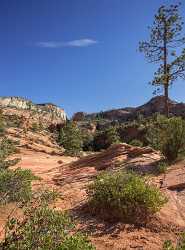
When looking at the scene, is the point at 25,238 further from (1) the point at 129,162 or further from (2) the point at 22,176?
(1) the point at 129,162

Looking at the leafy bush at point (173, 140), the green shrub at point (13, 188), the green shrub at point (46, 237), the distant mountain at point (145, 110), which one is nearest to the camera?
the green shrub at point (46, 237)

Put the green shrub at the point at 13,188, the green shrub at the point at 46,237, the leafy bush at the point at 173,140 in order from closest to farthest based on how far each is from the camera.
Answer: the green shrub at the point at 46,237, the green shrub at the point at 13,188, the leafy bush at the point at 173,140

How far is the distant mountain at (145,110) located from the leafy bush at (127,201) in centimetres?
8847

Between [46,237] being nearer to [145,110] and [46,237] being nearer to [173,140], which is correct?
[173,140]

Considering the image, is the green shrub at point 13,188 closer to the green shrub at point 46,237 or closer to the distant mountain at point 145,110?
the green shrub at point 46,237

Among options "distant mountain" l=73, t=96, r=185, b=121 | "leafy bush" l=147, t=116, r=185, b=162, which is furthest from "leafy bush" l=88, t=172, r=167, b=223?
"distant mountain" l=73, t=96, r=185, b=121

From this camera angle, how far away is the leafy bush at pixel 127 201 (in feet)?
28.0

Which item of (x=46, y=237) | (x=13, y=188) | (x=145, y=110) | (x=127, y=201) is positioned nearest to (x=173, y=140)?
(x=127, y=201)

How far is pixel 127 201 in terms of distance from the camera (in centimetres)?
856

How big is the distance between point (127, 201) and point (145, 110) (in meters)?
112

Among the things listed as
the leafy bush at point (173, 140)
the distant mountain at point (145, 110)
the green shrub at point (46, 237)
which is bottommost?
the green shrub at point (46, 237)

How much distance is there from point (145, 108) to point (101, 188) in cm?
11332

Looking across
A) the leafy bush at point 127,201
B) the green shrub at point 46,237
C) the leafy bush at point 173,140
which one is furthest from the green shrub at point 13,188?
the leafy bush at point 173,140

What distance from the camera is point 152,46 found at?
2533 cm
